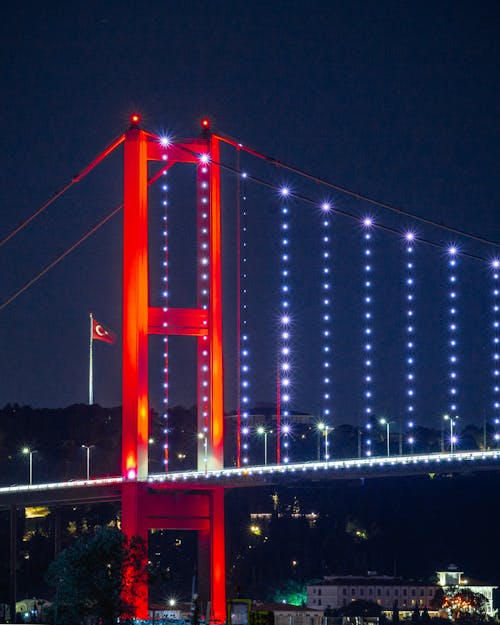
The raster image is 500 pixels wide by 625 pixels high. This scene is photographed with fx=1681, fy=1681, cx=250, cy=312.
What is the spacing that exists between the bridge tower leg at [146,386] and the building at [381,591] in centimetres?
3225

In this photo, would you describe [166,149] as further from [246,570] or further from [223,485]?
[246,570]

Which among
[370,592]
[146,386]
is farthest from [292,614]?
[146,386]

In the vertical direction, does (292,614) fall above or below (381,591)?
below

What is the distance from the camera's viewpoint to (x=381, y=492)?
102 meters

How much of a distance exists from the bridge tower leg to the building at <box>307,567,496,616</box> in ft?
106

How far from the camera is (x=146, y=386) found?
161ft

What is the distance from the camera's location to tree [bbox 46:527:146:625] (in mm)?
40156

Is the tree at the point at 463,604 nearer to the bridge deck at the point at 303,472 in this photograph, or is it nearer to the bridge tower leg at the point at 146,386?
the bridge deck at the point at 303,472

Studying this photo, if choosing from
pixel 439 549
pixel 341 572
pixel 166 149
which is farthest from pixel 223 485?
pixel 439 549

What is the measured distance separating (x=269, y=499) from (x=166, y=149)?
52.2 m

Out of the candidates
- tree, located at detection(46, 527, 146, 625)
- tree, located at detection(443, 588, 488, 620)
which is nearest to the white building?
tree, located at detection(443, 588, 488, 620)

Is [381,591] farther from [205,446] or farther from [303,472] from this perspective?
[303,472]

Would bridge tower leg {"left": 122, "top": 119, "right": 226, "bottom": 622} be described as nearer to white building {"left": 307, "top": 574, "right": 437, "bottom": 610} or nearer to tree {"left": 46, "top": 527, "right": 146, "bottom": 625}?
tree {"left": 46, "top": 527, "right": 146, "bottom": 625}

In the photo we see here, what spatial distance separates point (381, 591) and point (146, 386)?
37847 mm
